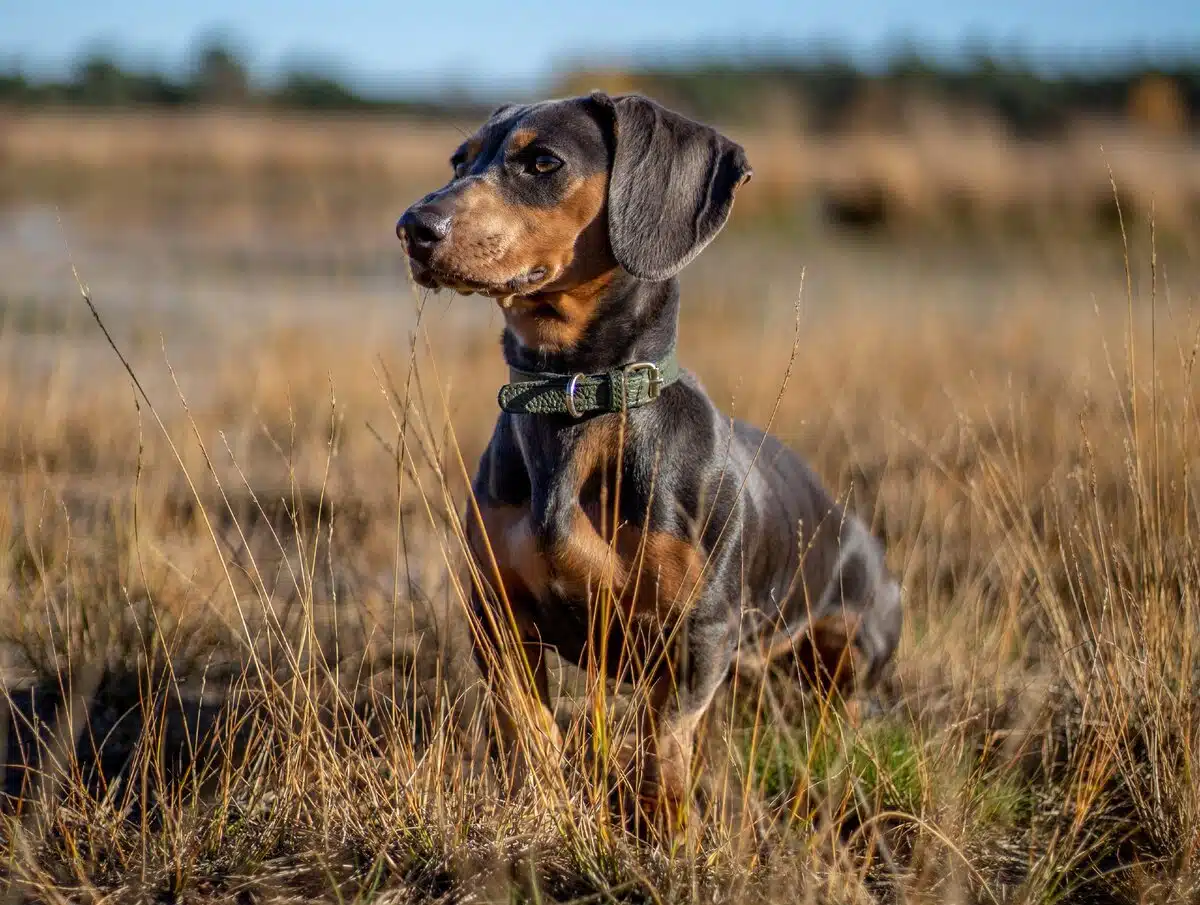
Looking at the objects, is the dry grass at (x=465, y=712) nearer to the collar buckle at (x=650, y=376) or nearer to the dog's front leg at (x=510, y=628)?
the dog's front leg at (x=510, y=628)

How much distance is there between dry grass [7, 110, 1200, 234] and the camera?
13766mm

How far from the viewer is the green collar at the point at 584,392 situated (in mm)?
2846

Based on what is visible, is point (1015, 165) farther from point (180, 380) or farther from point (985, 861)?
point (985, 861)

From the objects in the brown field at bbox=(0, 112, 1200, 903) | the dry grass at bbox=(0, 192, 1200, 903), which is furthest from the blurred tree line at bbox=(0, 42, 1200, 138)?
the dry grass at bbox=(0, 192, 1200, 903)

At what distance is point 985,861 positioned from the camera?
2.72 m

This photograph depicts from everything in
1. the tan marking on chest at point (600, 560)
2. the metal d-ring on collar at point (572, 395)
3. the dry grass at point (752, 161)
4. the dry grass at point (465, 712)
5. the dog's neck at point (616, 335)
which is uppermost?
the dry grass at point (752, 161)

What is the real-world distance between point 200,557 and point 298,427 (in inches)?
84.2

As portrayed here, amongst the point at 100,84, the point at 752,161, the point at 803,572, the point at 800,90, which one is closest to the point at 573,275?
the point at 803,572

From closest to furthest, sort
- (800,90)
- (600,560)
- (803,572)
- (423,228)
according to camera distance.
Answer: (423,228) → (600,560) → (803,572) → (800,90)

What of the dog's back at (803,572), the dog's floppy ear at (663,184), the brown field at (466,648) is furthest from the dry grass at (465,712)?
the dog's floppy ear at (663,184)

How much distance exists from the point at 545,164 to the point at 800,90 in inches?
1187

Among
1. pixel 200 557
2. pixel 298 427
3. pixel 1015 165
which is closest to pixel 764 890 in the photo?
pixel 200 557

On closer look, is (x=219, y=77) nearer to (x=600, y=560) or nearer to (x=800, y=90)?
(x=800, y=90)

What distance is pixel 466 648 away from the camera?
3.67 metres
